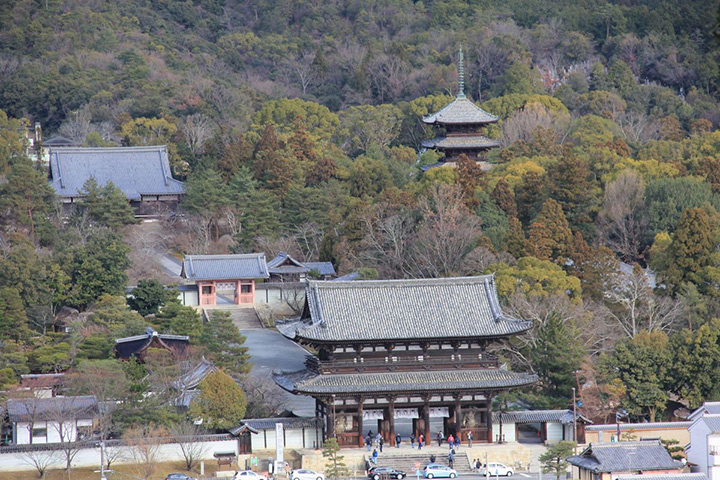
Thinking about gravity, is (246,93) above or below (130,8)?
below

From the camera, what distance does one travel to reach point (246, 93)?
10019 centimetres

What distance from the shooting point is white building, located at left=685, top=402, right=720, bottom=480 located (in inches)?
1774

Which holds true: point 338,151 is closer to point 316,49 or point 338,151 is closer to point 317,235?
point 317,235

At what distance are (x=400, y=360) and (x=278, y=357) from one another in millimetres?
10788

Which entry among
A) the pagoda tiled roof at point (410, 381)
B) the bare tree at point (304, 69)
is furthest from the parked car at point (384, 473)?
the bare tree at point (304, 69)

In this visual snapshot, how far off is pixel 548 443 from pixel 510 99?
128ft

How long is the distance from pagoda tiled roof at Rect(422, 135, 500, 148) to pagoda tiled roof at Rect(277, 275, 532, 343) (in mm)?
27203

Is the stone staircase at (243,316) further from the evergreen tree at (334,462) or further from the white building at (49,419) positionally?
the evergreen tree at (334,462)

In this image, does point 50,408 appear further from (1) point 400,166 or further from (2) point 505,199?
(1) point 400,166

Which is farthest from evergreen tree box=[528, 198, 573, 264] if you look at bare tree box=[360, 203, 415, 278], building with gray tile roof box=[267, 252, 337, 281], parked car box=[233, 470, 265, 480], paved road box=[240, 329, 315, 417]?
parked car box=[233, 470, 265, 480]

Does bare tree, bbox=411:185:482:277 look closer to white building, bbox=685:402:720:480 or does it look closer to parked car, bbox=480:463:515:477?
parked car, bbox=480:463:515:477

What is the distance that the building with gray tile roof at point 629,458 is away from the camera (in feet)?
144

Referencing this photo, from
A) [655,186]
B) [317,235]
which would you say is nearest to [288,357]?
[317,235]

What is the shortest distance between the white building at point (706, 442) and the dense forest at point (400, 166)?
3.89m
